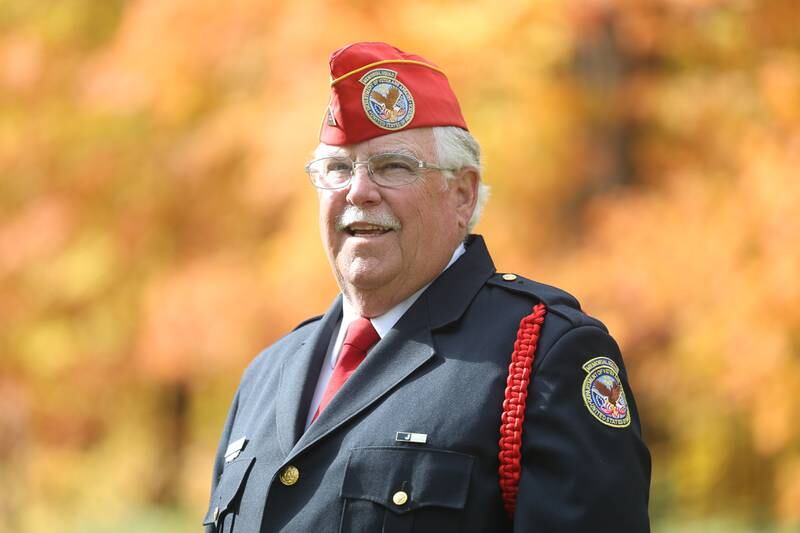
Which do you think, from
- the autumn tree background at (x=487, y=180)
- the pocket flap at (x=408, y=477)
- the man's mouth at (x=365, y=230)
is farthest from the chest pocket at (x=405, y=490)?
the autumn tree background at (x=487, y=180)

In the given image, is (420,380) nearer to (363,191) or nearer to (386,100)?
(363,191)

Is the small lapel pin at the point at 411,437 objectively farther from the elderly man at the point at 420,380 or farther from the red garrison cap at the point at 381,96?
the red garrison cap at the point at 381,96

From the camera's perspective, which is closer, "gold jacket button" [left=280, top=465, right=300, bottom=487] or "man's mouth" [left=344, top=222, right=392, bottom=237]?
"gold jacket button" [left=280, top=465, right=300, bottom=487]

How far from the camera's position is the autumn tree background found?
669 cm

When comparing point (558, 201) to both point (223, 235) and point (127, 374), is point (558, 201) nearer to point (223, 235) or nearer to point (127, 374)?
point (223, 235)

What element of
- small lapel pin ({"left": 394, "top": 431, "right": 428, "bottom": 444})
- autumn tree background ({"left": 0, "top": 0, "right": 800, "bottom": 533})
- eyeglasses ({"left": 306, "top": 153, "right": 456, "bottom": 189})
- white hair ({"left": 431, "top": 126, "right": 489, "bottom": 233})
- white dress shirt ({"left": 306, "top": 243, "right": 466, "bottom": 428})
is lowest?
small lapel pin ({"left": 394, "top": 431, "right": 428, "bottom": 444})

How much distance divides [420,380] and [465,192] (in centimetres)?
53

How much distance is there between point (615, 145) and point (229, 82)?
2.86 m

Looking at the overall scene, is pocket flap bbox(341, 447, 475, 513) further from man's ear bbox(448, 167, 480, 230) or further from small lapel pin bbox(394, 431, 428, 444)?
man's ear bbox(448, 167, 480, 230)

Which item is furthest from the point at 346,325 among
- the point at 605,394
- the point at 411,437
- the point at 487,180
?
the point at 487,180

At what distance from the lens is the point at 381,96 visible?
9.36 ft

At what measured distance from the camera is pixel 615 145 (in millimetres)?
8414

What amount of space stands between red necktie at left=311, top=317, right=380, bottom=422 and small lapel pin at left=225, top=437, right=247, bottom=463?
0.75ft

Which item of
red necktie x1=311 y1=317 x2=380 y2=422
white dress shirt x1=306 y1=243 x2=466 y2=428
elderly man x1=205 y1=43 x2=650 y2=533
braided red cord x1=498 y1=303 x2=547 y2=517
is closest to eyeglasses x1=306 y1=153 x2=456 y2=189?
elderly man x1=205 y1=43 x2=650 y2=533
